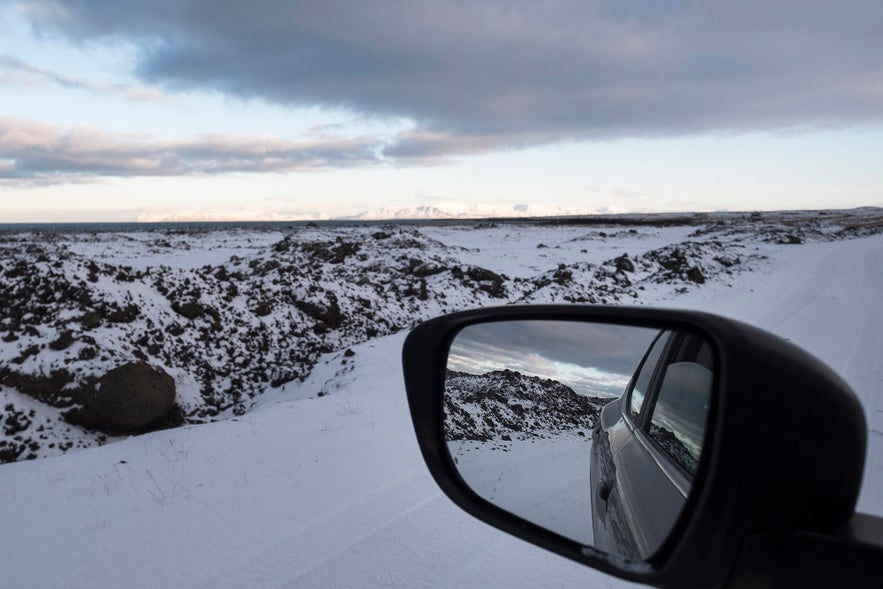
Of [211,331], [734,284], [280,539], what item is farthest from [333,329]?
[734,284]

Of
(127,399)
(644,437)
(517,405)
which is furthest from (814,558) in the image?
(127,399)

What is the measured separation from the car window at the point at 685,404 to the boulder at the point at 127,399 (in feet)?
19.1

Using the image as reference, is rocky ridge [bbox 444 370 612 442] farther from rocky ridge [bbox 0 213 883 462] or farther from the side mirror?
rocky ridge [bbox 0 213 883 462]

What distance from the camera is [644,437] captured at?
1765mm

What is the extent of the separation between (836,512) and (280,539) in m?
2.85

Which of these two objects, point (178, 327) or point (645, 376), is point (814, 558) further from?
point (178, 327)

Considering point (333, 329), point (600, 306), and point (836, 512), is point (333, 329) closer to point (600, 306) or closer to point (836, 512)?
point (600, 306)

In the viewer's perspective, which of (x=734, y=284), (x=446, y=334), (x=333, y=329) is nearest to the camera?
(x=446, y=334)

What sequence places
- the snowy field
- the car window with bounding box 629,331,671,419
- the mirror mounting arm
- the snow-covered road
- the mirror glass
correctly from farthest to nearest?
the snow-covered road
the snowy field
the car window with bounding box 629,331,671,419
the mirror glass
the mirror mounting arm

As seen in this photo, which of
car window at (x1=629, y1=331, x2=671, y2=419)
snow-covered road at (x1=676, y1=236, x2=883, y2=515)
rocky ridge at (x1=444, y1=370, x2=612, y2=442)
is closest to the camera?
car window at (x1=629, y1=331, x2=671, y2=419)

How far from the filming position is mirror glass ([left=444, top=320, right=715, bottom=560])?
1328mm

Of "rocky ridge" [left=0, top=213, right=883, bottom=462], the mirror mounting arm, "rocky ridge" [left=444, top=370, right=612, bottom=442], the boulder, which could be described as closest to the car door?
"rocky ridge" [left=444, top=370, right=612, bottom=442]

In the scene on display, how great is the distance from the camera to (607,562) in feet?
3.70

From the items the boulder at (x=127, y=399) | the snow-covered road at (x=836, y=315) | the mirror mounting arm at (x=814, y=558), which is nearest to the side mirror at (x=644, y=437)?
the mirror mounting arm at (x=814, y=558)
